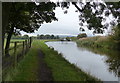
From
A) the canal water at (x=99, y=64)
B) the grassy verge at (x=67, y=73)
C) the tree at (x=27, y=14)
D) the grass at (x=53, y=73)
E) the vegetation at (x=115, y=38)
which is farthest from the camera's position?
the vegetation at (x=115, y=38)

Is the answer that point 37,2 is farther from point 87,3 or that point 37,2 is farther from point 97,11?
point 97,11

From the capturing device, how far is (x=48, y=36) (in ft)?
259

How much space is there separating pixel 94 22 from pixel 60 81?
2972 mm

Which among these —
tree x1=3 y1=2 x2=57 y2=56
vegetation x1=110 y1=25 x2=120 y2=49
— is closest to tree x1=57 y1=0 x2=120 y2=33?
tree x1=3 y1=2 x2=57 y2=56

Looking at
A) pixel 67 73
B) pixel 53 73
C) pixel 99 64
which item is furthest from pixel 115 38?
pixel 53 73

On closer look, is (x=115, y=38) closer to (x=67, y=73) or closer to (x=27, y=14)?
(x=27, y=14)

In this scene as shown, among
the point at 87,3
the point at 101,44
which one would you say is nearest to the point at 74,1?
the point at 87,3

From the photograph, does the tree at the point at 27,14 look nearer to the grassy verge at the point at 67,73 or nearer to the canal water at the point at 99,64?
the grassy verge at the point at 67,73

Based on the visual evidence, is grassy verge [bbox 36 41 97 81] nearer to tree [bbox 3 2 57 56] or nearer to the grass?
the grass

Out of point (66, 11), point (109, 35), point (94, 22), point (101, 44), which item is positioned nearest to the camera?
point (94, 22)

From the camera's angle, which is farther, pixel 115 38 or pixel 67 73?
pixel 115 38

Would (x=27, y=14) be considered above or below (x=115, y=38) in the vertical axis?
above

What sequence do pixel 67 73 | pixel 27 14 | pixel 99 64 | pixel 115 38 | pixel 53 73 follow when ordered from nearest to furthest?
pixel 53 73, pixel 67 73, pixel 99 64, pixel 27 14, pixel 115 38

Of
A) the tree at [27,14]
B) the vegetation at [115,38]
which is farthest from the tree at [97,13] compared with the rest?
the vegetation at [115,38]
